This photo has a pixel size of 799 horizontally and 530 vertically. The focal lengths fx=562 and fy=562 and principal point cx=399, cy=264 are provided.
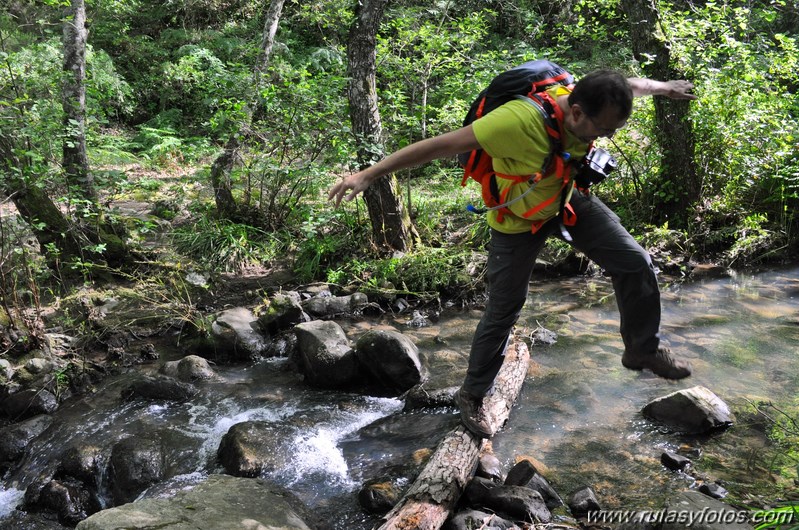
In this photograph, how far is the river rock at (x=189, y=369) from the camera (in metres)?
6.29

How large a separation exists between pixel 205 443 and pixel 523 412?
2885mm

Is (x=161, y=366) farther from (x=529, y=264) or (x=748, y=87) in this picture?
(x=748, y=87)

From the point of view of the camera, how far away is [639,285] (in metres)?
3.49

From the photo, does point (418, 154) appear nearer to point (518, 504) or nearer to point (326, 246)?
point (518, 504)

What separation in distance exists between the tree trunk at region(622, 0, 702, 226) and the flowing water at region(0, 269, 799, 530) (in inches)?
89.9

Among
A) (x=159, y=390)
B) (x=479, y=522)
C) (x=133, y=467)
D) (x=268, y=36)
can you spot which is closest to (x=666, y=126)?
(x=268, y=36)

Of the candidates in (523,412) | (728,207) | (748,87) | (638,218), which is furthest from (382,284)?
(748,87)

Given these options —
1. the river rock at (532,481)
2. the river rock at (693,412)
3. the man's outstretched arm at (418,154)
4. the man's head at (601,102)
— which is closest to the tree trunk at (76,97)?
the man's outstretched arm at (418,154)

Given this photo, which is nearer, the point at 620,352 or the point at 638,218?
the point at 620,352

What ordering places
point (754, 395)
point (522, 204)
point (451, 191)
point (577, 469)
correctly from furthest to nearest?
point (451, 191) → point (754, 395) → point (577, 469) → point (522, 204)

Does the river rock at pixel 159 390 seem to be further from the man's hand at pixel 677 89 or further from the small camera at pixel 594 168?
the man's hand at pixel 677 89

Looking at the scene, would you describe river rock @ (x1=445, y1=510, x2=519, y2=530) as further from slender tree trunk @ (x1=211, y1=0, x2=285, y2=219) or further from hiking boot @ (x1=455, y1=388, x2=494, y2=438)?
slender tree trunk @ (x1=211, y1=0, x2=285, y2=219)

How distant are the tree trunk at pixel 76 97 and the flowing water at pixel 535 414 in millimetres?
3012

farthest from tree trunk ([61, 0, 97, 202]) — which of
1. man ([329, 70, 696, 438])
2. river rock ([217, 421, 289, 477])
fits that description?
man ([329, 70, 696, 438])
